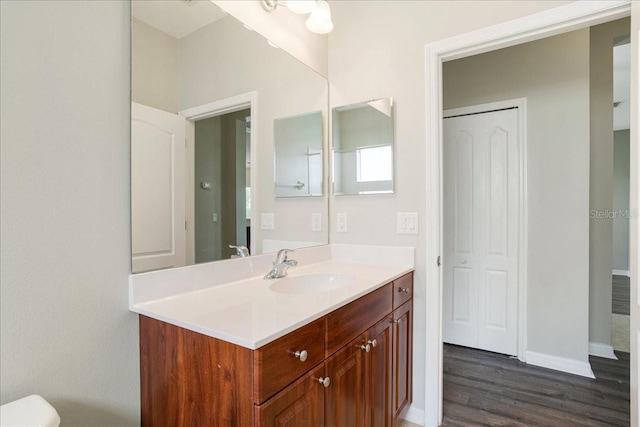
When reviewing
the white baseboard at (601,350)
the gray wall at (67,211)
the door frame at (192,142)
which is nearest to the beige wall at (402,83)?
the door frame at (192,142)

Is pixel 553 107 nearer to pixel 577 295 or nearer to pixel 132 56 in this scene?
pixel 577 295

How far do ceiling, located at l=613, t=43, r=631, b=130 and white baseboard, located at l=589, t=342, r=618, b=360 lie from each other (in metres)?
1.84

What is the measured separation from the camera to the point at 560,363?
2.36m

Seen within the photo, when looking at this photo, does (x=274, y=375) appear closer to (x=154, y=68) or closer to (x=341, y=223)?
(x=154, y=68)

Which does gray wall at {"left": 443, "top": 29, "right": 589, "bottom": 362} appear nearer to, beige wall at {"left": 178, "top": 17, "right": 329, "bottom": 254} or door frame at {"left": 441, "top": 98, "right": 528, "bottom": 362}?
door frame at {"left": 441, "top": 98, "right": 528, "bottom": 362}

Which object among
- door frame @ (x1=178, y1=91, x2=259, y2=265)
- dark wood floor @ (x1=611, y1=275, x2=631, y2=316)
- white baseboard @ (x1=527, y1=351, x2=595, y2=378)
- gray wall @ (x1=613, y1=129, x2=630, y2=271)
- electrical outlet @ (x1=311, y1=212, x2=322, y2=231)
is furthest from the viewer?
gray wall @ (x1=613, y1=129, x2=630, y2=271)

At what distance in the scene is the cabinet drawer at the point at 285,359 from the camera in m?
0.81

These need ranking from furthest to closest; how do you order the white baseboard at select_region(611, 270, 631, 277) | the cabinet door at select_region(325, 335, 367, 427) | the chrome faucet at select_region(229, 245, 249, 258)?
the white baseboard at select_region(611, 270, 631, 277), the chrome faucet at select_region(229, 245, 249, 258), the cabinet door at select_region(325, 335, 367, 427)

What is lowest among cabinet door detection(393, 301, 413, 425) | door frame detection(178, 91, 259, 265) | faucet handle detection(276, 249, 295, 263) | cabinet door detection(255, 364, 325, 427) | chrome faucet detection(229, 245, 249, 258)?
cabinet door detection(393, 301, 413, 425)

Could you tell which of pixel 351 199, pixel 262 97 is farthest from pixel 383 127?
pixel 262 97

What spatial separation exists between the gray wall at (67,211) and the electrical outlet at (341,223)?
1249mm

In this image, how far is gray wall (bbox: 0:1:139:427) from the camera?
32.5 inches

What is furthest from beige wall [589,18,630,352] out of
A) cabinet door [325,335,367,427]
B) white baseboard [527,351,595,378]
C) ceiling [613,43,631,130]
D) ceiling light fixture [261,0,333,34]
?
cabinet door [325,335,367,427]

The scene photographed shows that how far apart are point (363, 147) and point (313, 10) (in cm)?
80
